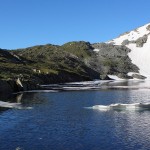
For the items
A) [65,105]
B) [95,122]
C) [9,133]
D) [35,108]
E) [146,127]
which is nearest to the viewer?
[9,133]

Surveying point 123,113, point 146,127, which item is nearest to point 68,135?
point 146,127

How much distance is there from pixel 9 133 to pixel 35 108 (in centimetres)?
3387

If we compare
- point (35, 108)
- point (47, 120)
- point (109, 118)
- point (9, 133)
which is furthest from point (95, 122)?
point (35, 108)

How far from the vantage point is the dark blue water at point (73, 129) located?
180 feet

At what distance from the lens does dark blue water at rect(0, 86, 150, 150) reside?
180 ft

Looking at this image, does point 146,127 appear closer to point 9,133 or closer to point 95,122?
point 95,122

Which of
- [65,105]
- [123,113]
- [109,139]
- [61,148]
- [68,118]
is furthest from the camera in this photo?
[65,105]

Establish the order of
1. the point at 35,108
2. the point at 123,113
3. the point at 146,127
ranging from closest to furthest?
the point at 146,127 → the point at 123,113 → the point at 35,108

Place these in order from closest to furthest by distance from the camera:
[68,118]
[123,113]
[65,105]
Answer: [68,118] → [123,113] → [65,105]

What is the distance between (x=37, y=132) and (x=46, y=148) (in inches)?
447

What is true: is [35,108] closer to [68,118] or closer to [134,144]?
[68,118]

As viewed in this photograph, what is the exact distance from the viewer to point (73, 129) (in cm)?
6681

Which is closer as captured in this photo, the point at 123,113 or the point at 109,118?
the point at 109,118

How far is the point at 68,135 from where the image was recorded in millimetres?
61688
